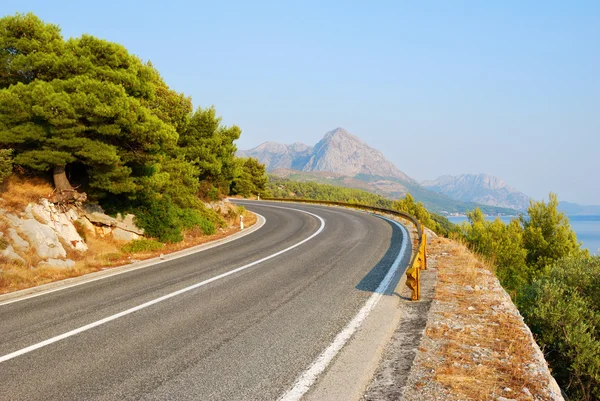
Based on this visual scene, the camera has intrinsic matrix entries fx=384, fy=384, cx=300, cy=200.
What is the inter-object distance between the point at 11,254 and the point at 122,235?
469cm

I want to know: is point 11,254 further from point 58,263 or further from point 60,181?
point 60,181

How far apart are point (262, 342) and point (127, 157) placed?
10.9 meters

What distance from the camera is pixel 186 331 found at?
5.55m

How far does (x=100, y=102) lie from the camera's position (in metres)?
12.3

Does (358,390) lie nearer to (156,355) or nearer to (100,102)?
(156,355)

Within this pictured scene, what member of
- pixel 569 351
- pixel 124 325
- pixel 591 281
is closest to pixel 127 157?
pixel 124 325

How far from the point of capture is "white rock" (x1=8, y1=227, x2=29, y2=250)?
10664 millimetres

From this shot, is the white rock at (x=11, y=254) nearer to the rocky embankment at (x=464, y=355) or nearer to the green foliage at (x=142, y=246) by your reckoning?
the green foliage at (x=142, y=246)

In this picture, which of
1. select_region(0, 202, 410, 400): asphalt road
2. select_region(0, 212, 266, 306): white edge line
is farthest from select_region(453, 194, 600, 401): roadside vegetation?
select_region(0, 212, 266, 306): white edge line

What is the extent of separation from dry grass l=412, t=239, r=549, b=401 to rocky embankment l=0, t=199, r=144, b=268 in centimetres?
1024

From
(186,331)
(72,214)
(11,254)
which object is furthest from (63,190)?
(186,331)

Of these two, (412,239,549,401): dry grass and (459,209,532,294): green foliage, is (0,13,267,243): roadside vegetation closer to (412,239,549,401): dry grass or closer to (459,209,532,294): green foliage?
(412,239,549,401): dry grass

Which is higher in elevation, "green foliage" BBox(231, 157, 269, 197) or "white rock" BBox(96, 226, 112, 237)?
"green foliage" BBox(231, 157, 269, 197)

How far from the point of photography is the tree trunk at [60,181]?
13430 mm
